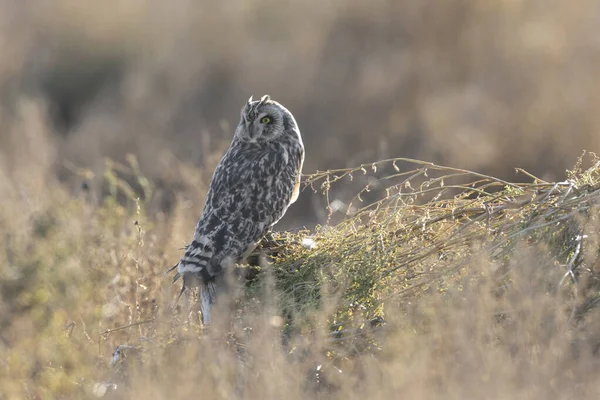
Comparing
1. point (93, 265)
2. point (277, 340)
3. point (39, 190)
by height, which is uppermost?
point (39, 190)

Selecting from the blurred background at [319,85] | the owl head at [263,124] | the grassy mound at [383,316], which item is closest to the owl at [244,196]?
the owl head at [263,124]

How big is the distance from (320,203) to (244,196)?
4.34 m

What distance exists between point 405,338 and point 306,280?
57.9 inches

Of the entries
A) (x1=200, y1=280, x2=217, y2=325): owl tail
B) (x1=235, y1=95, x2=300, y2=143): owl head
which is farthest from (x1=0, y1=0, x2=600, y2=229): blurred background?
(x1=200, y1=280, x2=217, y2=325): owl tail

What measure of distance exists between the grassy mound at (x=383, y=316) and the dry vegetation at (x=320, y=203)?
0.6 inches

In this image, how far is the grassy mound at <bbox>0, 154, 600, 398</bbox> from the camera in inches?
134

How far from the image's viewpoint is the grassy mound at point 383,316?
340 cm

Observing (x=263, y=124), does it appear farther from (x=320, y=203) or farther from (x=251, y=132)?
(x=320, y=203)

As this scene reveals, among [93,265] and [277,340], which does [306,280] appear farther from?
[93,265]

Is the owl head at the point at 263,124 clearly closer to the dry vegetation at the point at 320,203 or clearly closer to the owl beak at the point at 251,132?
the owl beak at the point at 251,132

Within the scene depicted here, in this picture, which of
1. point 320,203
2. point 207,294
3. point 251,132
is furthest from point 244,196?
point 320,203

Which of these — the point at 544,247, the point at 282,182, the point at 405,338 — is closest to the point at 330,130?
the point at 282,182

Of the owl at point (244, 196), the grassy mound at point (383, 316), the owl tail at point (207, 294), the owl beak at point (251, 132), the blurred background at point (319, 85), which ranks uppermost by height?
the blurred background at point (319, 85)

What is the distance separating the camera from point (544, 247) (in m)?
4.06
